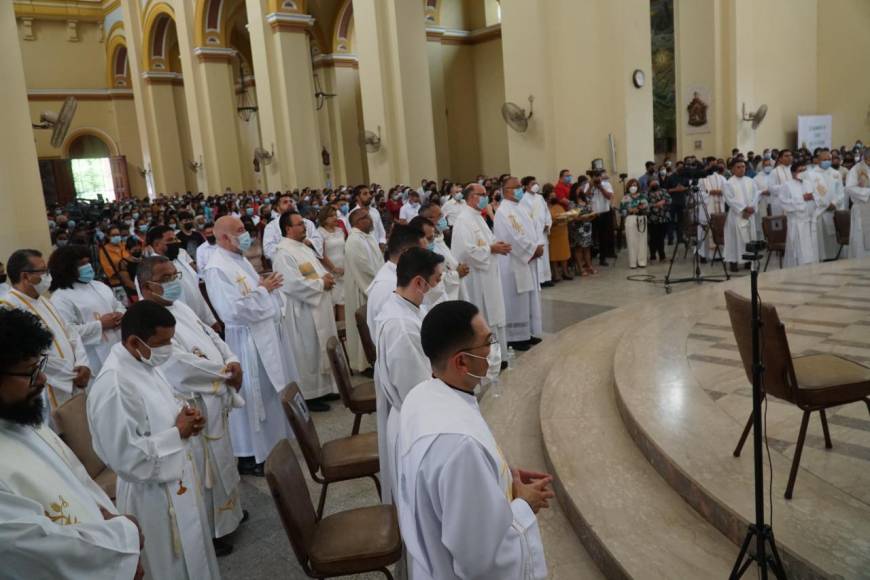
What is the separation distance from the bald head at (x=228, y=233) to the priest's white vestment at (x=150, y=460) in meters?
2.04

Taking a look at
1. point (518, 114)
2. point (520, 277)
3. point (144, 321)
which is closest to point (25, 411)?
point (144, 321)

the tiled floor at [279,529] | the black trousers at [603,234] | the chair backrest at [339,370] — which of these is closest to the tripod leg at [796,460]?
the tiled floor at [279,529]

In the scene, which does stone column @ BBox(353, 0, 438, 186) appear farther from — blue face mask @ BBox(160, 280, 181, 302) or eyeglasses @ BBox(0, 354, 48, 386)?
eyeglasses @ BBox(0, 354, 48, 386)

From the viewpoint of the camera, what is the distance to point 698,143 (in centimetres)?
Result: 1612

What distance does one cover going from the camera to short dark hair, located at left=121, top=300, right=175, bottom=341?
9.45 ft

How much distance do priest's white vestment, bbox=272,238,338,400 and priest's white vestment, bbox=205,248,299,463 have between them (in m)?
0.93

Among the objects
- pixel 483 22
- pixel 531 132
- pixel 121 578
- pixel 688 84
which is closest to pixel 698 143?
pixel 688 84

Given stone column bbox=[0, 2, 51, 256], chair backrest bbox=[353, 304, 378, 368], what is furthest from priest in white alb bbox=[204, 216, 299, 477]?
stone column bbox=[0, 2, 51, 256]

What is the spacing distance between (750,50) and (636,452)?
46.5ft

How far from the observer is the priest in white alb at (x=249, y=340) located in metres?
4.73

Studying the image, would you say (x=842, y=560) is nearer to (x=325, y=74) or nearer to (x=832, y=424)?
(x=832, y=424)

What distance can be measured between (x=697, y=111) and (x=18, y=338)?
55.2ft

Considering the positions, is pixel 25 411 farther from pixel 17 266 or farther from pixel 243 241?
pixel 243 241

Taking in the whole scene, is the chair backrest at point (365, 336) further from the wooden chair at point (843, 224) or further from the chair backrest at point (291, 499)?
the wooden chair at point (843, 224)
